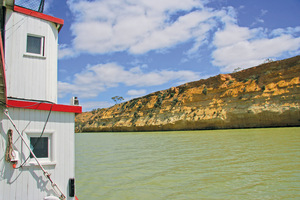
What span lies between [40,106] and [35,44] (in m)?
1.69

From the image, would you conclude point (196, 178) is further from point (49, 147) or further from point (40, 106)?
point (40, 106)

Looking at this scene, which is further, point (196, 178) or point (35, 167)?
point (196, 178)

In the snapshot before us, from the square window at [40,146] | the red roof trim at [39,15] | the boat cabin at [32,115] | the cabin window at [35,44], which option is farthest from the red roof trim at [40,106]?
the red roof trim at [39,15]

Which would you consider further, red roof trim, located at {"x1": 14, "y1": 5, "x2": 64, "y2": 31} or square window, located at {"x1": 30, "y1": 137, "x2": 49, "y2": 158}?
red roof trim, located at {"x1": 14, "y1": 5, "x2": 64, "y2": 31}

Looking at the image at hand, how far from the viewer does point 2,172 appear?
4457mm

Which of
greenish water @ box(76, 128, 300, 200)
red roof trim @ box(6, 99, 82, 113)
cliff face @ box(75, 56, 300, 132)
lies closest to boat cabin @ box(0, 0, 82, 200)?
red roof trim @ box(6, 99, 82, 113)

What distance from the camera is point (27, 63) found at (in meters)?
5.32

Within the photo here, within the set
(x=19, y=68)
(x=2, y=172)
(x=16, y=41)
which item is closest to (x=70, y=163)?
(x=2, y=172)

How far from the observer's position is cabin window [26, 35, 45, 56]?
5.46 m

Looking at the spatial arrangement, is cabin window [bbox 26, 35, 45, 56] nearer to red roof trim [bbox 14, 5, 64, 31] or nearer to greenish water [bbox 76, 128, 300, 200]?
red roof trim [bbox 14, 5, 64, 31]

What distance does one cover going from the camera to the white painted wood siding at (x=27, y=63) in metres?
5.15

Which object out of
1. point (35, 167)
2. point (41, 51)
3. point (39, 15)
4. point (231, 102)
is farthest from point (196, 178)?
point (231, 102)

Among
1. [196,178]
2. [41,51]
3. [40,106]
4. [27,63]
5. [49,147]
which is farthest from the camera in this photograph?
[196,178]

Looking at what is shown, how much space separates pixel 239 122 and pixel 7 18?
28531 millimetres
